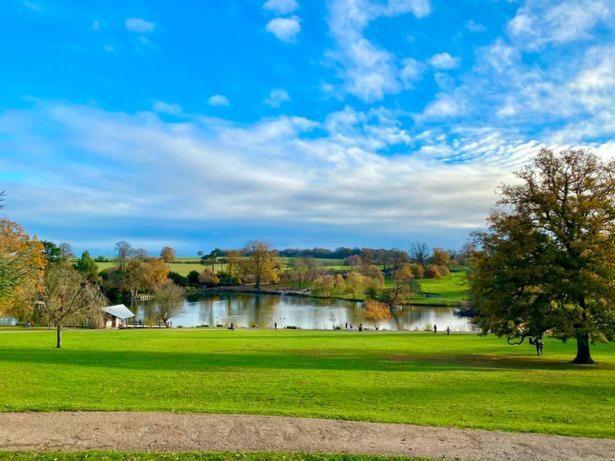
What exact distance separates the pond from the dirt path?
51.7m

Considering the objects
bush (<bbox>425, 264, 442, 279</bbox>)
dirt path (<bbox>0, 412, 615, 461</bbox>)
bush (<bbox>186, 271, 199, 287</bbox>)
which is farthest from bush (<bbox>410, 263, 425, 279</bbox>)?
dirt path (<bbox>0, 412, 615, 461</bbox>)

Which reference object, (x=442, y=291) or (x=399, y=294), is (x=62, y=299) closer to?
(x=399, y=294)

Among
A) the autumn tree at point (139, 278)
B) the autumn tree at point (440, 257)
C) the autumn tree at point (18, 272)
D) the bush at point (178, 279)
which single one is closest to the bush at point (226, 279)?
the bush at point (178, 279)

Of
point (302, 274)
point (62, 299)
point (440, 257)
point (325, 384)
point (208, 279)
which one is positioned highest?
point (440, 257)

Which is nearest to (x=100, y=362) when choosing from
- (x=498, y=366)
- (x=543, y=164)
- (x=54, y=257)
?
(x=498, y=366)

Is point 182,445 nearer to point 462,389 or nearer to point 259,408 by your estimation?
point 259,408

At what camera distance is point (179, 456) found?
977cm

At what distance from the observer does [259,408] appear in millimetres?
14102

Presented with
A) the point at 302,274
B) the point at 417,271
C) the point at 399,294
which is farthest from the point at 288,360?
the point at 417,271

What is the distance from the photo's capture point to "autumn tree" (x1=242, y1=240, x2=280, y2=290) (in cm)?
12219

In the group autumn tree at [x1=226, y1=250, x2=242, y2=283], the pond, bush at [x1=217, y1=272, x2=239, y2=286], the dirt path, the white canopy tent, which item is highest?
autumn tree at [x1=226, y1=250, x2=242, y2=283]

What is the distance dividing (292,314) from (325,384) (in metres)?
63.4

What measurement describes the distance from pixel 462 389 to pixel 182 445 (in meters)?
11.7

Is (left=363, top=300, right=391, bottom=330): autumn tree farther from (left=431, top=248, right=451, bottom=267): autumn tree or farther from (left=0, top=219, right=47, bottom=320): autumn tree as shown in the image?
(left=431, top=248, right=451, bottom=267): autumn tree
